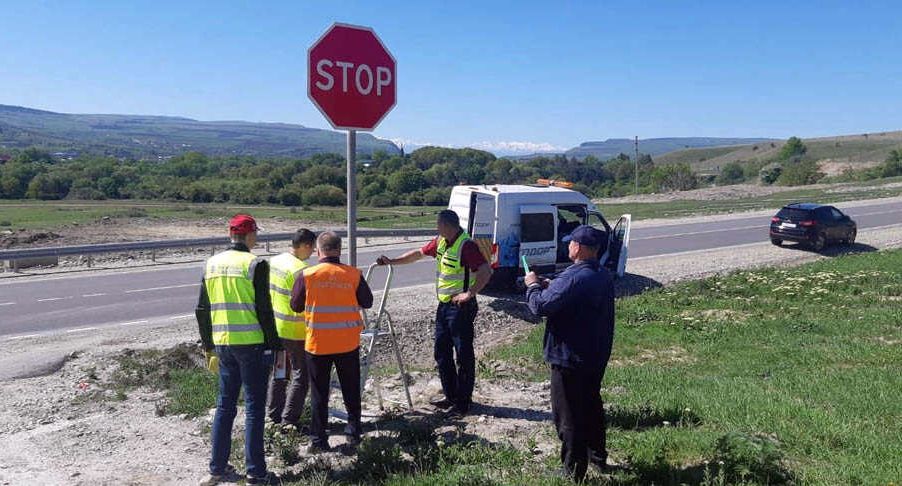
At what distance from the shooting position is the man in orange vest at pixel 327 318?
18.1ft

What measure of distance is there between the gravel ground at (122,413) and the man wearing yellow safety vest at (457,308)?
264 millimetres

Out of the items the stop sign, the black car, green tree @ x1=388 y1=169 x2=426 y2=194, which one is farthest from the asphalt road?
green tree @ x1=388 y1=169 x2=426 y2=194

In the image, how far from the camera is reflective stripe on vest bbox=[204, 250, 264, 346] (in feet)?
16.3

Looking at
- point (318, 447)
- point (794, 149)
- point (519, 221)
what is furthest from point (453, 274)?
point (794, 149)

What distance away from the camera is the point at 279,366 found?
533cm

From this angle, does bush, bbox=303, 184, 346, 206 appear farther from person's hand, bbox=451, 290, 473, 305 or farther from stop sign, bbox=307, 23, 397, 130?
stop sign, bbox=307, 23, 397, 130

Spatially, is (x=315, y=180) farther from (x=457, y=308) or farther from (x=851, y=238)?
(x=457, y=308)

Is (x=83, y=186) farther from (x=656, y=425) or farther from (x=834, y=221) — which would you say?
(x=656, y=425)

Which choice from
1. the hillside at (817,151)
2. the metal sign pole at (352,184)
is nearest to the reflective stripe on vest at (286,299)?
the metal sign pole at (352,184)

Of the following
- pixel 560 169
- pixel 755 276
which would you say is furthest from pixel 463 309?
pixel 560 169

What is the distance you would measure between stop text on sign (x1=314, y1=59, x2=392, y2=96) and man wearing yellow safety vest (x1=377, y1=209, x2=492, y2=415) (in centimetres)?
152

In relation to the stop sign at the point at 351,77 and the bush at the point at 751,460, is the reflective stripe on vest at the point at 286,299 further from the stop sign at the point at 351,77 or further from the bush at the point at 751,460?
the bush at the point at 751,460

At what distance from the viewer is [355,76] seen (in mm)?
5176

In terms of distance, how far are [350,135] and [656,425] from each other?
3321 mm
